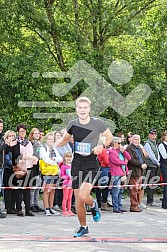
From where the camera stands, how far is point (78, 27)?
2036 centimetres

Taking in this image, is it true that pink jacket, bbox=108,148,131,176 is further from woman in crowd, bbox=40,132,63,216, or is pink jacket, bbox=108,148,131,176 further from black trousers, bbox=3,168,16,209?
black trousers, bbox=3,168,16,209

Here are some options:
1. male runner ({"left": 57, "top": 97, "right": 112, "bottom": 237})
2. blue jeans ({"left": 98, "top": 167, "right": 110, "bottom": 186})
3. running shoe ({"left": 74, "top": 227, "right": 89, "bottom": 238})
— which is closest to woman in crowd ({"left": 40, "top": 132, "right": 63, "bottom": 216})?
blue jeans ({"left": 98, "top": 167, "right": 110, "bottom": 186})

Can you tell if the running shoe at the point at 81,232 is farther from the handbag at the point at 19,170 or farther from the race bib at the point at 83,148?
the handbag at the point at 19,170

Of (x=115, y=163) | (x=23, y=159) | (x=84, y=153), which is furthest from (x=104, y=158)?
(x=84, y=153)

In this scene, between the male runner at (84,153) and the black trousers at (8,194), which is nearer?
the male runner at (84,153)

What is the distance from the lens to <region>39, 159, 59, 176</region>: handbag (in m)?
12.3

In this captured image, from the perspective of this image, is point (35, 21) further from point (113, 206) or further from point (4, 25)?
point (113, 206)

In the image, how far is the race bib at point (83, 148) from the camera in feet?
27.7

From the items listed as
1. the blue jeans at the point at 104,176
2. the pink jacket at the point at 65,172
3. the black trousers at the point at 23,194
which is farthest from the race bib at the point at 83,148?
the blue jeans at the point at 104,176

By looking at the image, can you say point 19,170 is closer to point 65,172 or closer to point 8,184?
point 8,184

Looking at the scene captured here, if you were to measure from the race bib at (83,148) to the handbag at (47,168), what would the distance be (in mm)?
3836

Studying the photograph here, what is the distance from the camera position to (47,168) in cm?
1229

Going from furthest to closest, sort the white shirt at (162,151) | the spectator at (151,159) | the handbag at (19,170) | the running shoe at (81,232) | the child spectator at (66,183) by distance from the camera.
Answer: the spectator at (151,159) → the white shirt at (162,151) → the child spectator at (66,183) → the handbag at (19,170) → the running shoe at (81,232)

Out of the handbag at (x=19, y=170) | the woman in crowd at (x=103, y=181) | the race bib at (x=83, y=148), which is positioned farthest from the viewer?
the woman in crowd at (x=103, y=181)
